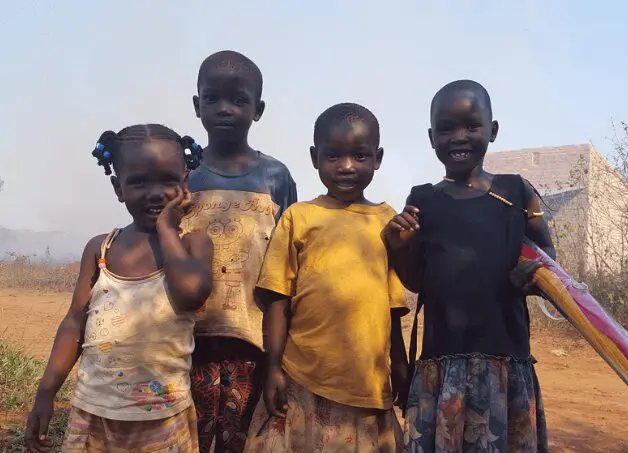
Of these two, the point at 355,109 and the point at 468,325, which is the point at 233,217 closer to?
the point at 355,109

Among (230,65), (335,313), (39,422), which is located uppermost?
(230,65)

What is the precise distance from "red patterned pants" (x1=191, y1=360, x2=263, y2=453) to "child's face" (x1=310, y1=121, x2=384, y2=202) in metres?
0.77

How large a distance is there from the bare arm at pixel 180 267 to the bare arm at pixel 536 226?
115 cm

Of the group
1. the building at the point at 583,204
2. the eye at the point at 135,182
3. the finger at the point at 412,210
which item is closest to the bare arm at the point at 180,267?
the eye at the point at 135,182

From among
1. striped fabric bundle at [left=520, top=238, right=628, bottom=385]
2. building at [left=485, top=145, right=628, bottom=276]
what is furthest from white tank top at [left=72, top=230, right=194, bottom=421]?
building at [left=485, top=145, right=628, bottom=276]

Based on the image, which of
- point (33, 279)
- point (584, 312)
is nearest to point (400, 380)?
point (584, 312)

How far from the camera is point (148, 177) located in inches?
73.2

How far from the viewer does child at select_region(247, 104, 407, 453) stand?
194 centimetres

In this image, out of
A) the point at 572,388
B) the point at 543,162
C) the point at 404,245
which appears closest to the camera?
the point at 404,245

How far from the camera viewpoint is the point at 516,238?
1962 millimetres

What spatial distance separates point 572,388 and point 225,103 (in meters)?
5.00

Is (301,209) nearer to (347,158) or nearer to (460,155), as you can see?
(347,158)

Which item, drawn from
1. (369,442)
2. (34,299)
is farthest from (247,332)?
(34,299)

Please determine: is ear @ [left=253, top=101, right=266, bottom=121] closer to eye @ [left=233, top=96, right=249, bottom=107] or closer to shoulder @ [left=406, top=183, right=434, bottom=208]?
eye @ [left=233, top=96, right=249, bottom=107]
